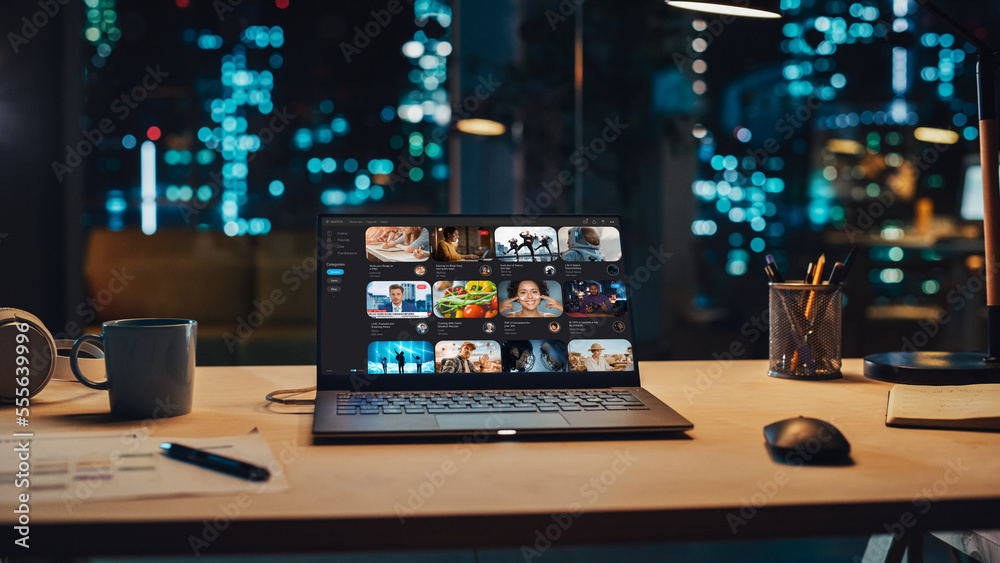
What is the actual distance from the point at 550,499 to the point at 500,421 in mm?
196

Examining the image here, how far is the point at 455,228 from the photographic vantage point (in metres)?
1.00

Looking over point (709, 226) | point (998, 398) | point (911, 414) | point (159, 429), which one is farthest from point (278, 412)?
point (709, 226)

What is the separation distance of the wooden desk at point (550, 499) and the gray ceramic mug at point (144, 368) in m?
0.04

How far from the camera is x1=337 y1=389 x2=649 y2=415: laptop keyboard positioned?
0.79 meters

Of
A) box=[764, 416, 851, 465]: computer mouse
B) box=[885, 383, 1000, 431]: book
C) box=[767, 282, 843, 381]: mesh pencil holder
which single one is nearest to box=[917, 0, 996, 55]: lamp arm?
box=[767, 282, 843, 381]: mesh pencil holder

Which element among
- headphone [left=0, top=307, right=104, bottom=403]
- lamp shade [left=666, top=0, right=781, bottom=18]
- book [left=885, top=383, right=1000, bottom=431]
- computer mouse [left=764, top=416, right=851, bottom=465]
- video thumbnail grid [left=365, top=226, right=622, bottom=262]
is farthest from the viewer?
lamp shade [left=666, top=0, right=781, bottom=18]

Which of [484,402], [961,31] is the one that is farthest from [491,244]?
[961,31]

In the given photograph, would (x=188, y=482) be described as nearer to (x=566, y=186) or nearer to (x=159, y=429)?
(x=159, y=429)

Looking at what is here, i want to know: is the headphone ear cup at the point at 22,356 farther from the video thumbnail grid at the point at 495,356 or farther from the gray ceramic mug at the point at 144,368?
the video thumbnail grid at the point at 495,356

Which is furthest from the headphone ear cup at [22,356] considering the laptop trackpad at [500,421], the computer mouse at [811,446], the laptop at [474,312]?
the computer mouse at [811,446]

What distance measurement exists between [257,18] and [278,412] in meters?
2.95

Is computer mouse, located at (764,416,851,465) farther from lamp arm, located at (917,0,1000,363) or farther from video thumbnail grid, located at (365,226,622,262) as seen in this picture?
lamp arm, located at (917,0,1000,363)

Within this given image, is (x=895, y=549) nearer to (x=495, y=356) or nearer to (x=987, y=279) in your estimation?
(x=987, y=279)

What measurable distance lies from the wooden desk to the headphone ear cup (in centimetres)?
14
